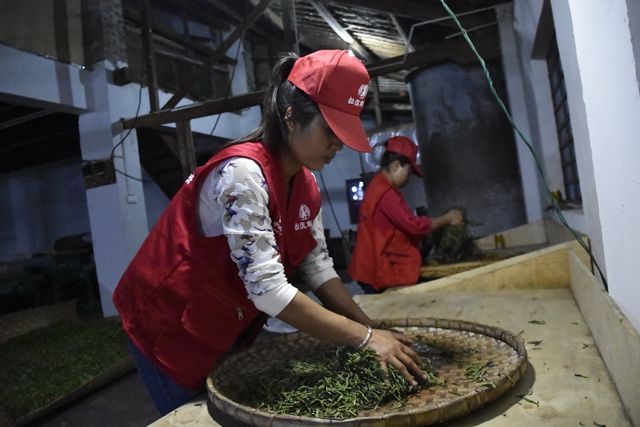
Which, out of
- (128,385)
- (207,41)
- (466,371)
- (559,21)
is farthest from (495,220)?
(207,41)

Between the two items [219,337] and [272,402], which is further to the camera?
[219,337]

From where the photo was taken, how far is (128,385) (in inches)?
172

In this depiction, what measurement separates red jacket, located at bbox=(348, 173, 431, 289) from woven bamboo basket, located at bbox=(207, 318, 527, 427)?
172 cm

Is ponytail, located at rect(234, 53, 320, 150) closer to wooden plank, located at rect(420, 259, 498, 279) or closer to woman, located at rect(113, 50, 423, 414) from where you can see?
woman, located at rect(113, 50, 423, 414)

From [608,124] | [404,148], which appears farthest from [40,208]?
[608,124]

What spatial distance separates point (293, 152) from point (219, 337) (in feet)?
1.85

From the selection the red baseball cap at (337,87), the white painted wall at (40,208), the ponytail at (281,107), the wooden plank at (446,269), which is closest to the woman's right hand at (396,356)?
the red baseball cap at (337,87)

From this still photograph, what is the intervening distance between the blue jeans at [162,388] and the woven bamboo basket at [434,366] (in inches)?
7.5

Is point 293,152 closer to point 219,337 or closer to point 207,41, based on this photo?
point 219,337

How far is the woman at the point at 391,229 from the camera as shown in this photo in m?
3.24

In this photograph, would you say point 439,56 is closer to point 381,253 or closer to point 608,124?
point 381,253

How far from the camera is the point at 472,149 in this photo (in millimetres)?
5328

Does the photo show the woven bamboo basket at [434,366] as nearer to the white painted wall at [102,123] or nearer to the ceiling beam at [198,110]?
the ceiling beam at [198,110]

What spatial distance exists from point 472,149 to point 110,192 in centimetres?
443
